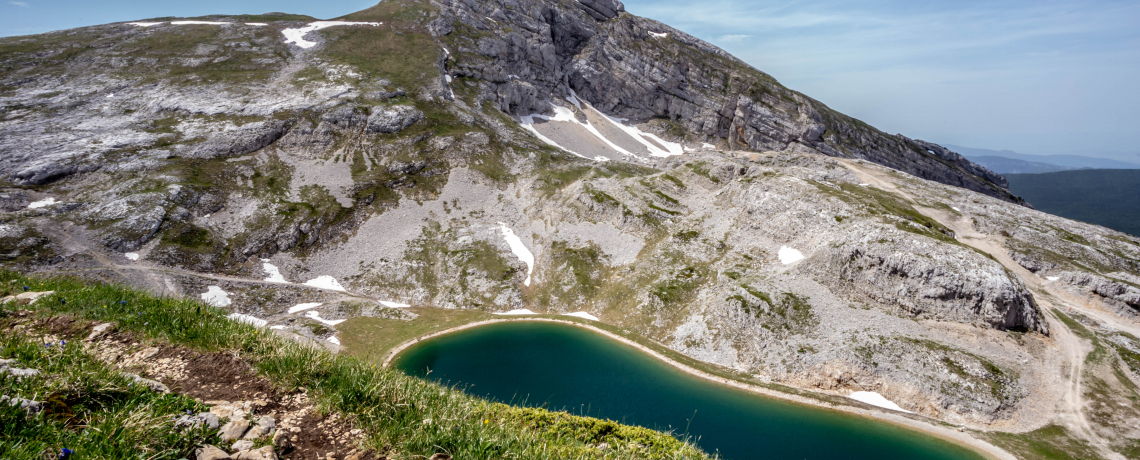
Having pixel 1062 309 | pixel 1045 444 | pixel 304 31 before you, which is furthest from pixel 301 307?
pixel 304 31

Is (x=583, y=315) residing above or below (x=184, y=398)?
below

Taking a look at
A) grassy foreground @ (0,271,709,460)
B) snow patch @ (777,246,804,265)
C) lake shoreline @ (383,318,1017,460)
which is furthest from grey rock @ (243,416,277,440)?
snow patch @ (777,246,804,265)

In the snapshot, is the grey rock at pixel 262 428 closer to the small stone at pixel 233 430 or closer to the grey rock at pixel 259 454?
the small stone at pixel 233 430

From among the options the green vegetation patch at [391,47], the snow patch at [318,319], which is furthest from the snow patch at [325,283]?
the green vegetation patch at [391,47]

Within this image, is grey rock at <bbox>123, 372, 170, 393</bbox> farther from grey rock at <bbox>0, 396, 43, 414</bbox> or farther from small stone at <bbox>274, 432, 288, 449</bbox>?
small stone at <bbox>274, 432, 288, 449</bbox>

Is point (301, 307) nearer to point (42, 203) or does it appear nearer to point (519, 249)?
point (519, 249)

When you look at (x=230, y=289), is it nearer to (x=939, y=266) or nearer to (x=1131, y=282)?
(x=939, y=266)

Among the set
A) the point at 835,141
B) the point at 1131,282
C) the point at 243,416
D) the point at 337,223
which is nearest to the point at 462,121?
the point at 337,223
